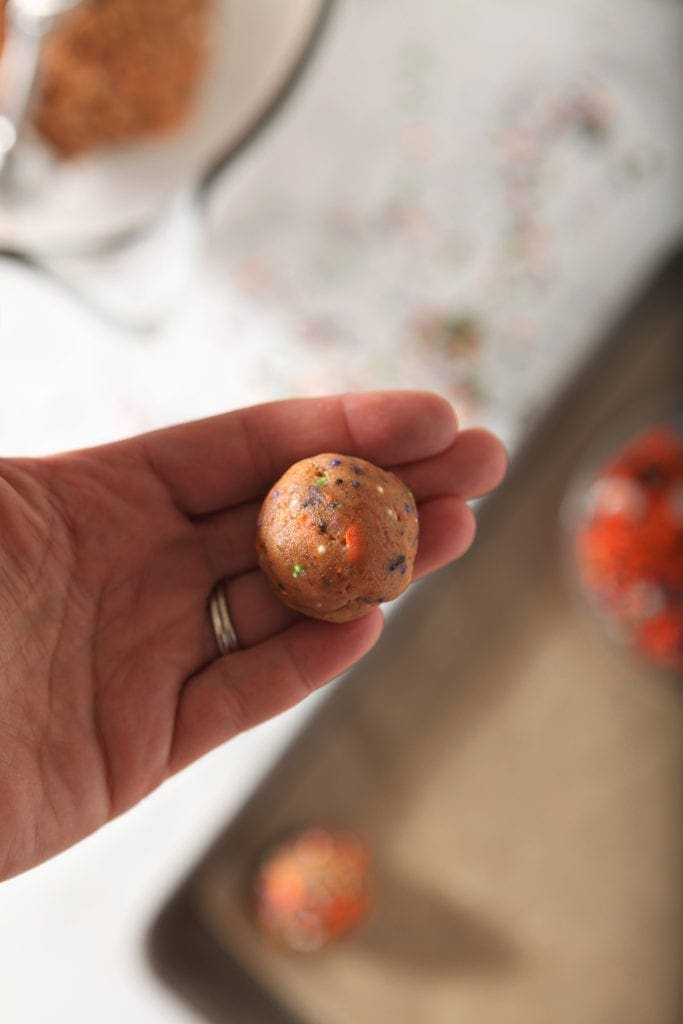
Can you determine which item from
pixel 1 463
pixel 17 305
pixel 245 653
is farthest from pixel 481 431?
pixel 17 305

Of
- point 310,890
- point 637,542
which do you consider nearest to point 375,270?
point 637,542

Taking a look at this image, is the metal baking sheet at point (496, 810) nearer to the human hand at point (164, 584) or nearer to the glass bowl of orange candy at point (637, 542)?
the glass bowl of orange candy at point (637, 542)

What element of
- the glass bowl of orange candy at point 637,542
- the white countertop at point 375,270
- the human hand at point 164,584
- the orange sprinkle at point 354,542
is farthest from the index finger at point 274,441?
the glass bowl of orange candy at point 637,542

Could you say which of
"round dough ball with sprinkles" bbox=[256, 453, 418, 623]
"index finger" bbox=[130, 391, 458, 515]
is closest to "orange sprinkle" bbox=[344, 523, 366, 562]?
"round dough ball with sprinkles" bbox=[256, 453, 418, 623]

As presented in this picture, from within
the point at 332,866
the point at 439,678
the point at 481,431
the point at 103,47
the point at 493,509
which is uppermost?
the point at 103,47

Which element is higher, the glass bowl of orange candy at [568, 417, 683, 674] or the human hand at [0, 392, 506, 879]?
the human hand at [0, 392, 506, 879]

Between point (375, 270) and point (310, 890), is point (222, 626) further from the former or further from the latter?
point (375, 270)

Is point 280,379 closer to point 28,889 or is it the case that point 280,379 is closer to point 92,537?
point 92,537

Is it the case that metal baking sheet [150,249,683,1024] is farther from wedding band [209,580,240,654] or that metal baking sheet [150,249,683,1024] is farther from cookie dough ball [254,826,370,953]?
wedding band [209,580,240,654]
